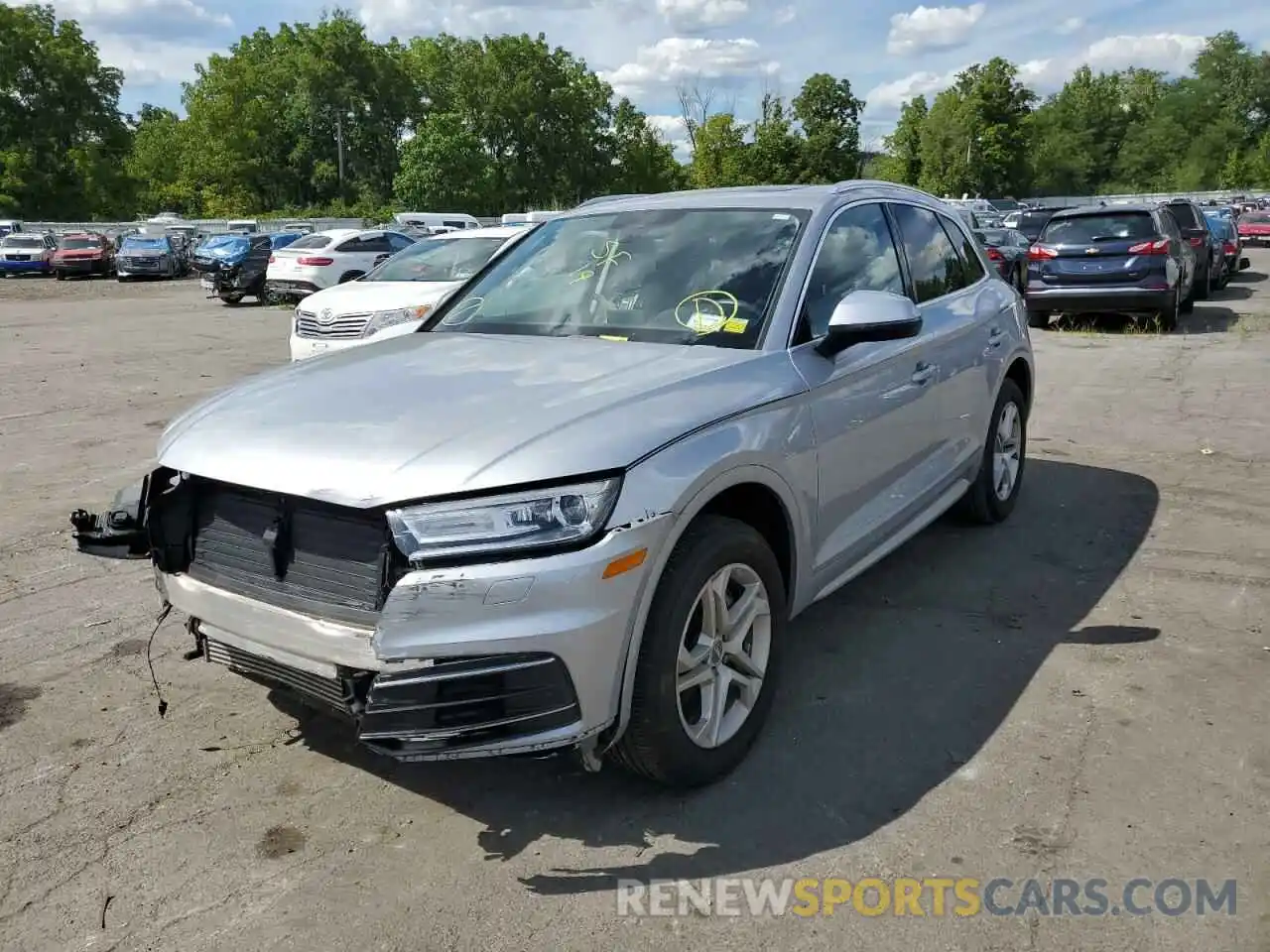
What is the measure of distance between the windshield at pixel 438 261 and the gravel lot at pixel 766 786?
276 inches

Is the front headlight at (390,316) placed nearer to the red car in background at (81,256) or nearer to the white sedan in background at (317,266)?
the white sedan in background at (317,266)

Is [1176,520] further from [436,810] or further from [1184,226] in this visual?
[1184,226]

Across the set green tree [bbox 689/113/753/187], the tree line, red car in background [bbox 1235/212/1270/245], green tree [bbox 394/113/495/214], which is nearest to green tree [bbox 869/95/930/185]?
the tree line

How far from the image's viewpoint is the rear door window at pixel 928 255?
488cm

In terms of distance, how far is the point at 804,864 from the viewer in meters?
2.92

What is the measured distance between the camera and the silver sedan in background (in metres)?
2.71

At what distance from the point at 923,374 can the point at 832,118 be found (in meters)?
96.0

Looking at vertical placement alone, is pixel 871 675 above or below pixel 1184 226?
below

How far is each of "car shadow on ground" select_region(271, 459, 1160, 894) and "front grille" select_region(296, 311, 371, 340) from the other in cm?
694

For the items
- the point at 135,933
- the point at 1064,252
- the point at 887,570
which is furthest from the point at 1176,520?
the point at 1064,252

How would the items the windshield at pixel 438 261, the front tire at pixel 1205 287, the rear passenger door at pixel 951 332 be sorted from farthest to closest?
the front tire at pixel 1205 287 < the windshield at pixel 438 261 < the rear passenger door at pixel 951 332

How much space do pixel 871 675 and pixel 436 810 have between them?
1740 mm

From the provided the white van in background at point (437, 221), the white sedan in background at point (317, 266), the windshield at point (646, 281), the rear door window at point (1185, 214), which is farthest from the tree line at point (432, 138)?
the windshield at point (646, 281)

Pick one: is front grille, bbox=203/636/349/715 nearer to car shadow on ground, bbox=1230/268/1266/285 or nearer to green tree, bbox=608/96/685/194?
car shadow on ground, bbox=1230/268/1266/285
